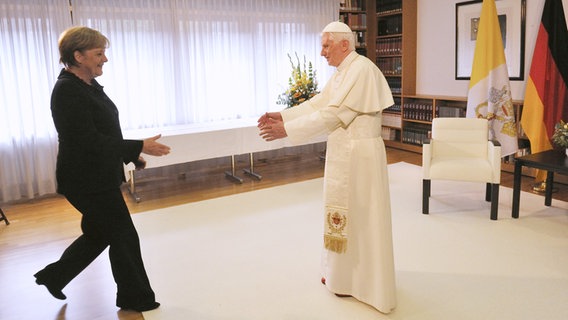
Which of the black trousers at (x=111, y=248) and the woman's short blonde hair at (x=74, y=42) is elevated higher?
the woman's short blonde hair at (x=74, y=42)

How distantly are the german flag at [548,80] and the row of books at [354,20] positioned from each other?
3274mm

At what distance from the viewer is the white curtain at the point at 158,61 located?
18.2 ft

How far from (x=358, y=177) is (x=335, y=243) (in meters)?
0.45

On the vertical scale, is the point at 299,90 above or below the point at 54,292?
above

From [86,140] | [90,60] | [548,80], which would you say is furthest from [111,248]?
[548,80]

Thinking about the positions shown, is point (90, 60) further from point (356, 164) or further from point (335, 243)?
point (335, 243)

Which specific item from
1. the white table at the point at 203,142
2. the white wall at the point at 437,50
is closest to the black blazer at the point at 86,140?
the white table at the point at 203,142

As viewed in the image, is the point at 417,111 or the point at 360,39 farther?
the point at 360,39

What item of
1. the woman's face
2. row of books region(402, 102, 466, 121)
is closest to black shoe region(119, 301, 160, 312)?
the woman's face

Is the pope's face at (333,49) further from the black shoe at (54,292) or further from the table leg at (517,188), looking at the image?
the table leg at (517,188)

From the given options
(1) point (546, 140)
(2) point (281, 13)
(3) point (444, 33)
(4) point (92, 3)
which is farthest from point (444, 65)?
(4) point (92, 3)

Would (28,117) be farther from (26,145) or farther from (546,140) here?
(546,140)

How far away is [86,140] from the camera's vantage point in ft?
8.20

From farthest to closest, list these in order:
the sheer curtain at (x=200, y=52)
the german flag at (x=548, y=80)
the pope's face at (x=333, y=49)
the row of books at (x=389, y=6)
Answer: the row of books at (x=389, y=6), the sheer curtain at (x=200, y=52), the german flag at (x=548, y=80), the pope's face at (x=333, y=49)
